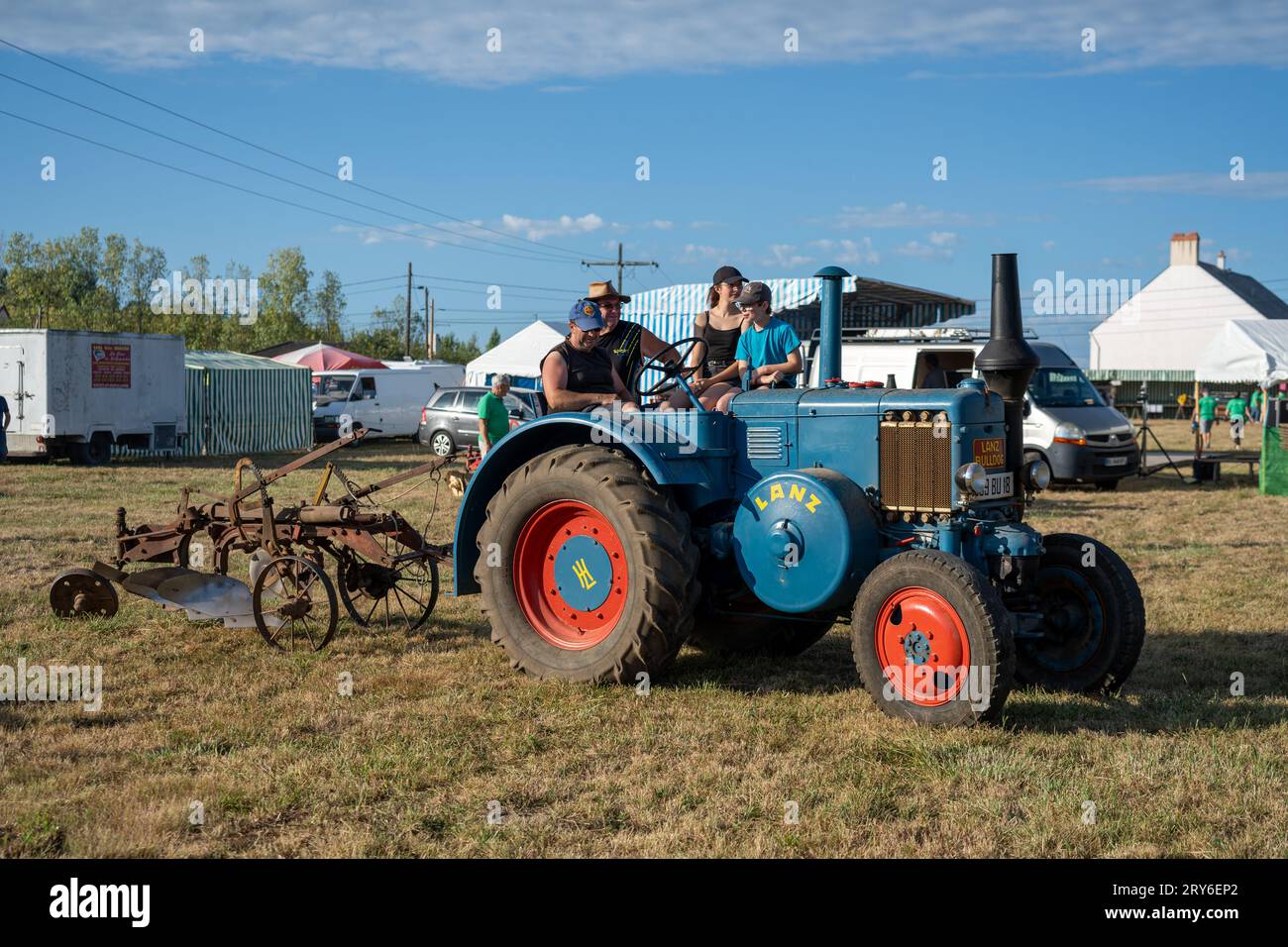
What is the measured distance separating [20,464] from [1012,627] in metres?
19.1

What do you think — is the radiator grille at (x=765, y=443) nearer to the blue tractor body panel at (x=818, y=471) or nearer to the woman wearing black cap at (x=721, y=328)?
the blue tractor body panel at (x=818, y=471)

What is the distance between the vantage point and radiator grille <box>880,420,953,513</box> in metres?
5.57

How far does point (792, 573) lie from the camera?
222 inches

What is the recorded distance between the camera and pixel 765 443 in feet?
20.0

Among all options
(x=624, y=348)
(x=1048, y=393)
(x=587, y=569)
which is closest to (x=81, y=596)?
(x=587, y=569)

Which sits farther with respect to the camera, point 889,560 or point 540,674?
point 540,674

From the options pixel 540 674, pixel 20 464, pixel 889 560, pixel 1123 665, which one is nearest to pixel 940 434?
pixel 889 560

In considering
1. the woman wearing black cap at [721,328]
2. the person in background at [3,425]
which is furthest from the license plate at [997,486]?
the person in background at [3,425]

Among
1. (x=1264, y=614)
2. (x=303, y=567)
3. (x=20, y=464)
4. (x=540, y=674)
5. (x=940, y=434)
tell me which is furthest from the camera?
(x=20, y=464)

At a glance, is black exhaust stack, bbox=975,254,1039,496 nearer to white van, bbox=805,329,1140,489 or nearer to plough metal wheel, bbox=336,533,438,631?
plough metal wheel, bbox=336,533,438,631

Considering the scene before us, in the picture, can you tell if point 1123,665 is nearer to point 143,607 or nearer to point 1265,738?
point 1265,738
